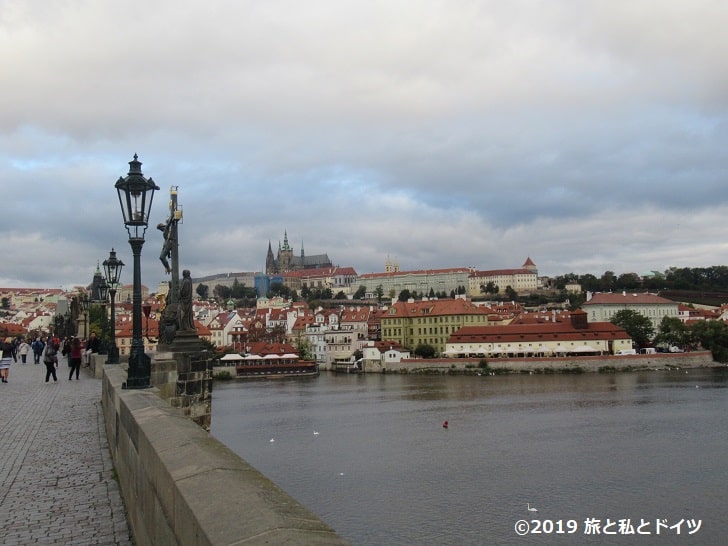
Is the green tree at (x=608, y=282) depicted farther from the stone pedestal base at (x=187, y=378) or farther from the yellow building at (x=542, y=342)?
the stone pedestal base at (x=187, y=378)

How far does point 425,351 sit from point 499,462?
60.3 meters

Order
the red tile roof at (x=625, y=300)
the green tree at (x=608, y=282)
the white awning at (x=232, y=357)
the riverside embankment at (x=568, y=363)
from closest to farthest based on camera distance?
the riverside embankment at (x=568, y=363), the white awning at (x=232, y=357), the red tile roof at (x=625, y=300), the green tree at (x=608, y=282)

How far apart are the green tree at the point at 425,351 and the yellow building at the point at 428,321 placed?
153 inches

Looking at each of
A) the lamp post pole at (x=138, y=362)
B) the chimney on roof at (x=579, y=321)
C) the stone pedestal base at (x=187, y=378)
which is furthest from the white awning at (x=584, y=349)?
the lamp post pole at (x=138, y=362)

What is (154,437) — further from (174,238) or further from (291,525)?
(174,238)

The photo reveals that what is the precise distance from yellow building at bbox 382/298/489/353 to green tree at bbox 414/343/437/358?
388 cm

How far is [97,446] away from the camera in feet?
28.6

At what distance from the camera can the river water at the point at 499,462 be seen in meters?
16.9

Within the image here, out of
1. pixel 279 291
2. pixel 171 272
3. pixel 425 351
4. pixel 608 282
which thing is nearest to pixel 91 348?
pixel 171 272

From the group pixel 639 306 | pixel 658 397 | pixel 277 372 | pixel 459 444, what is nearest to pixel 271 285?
pixel 639 306

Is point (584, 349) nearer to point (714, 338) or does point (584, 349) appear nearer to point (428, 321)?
point (714, 338)

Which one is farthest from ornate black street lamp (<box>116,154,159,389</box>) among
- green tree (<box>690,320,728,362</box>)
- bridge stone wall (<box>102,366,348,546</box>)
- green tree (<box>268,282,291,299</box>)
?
green tree (<box>268,282,291,299</box>)

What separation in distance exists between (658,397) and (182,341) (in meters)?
36.8

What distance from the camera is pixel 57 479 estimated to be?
6980 millimetres
